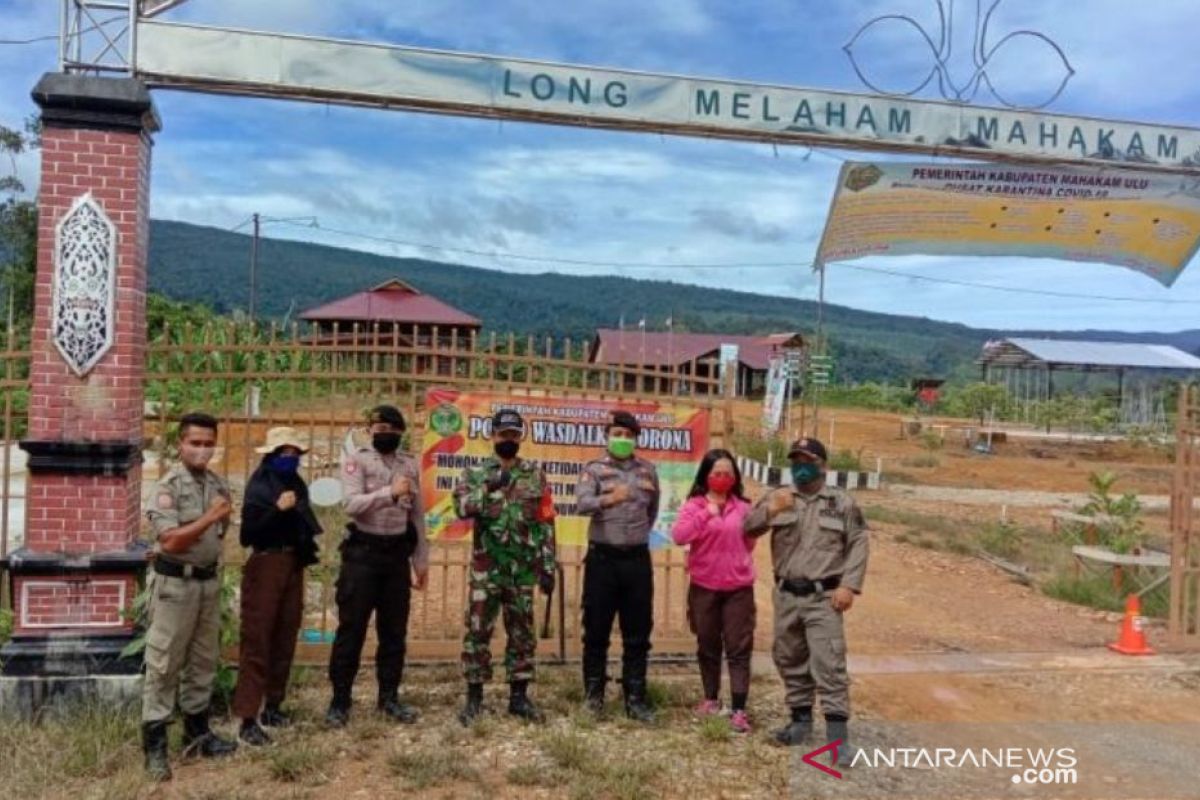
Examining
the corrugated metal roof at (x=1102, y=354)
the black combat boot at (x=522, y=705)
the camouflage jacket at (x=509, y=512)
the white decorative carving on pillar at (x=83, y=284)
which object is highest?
the corrugated metal roof at (x=1102, y=354)

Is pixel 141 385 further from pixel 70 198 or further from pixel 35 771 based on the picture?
pixel 35 771

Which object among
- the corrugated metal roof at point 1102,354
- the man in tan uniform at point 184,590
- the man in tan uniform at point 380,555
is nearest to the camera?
the man in tan uniform at point 184,590

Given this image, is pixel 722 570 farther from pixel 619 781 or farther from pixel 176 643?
pixel 176 643

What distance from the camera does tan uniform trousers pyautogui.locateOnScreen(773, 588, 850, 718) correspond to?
16.2 ft

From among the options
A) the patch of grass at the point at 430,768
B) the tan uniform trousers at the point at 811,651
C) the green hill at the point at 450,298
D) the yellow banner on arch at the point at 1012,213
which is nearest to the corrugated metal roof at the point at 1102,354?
the yellow banner on arch at the point at 1012,213

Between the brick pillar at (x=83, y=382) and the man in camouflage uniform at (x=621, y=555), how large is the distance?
8.09 ft

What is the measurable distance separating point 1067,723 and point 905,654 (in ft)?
5.12

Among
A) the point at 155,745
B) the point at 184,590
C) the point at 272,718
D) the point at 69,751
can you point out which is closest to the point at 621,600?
the point at 272,718

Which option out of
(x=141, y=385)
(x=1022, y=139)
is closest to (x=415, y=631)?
(x=141, y=385)

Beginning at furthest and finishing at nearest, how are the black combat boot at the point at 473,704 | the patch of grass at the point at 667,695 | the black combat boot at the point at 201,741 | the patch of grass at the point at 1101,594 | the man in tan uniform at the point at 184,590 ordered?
1. the patch of grass at the point at 1101,594
2. the patch of grass at the point at 667,695
3. the black combat boot at the point at 473,704
4. the black combat boot at the point at 201,741
5. the man in tan uniform at the point at 184,590

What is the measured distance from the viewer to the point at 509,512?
17.0 feet

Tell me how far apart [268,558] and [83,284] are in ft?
6.12

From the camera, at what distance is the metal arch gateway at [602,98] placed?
222 inches

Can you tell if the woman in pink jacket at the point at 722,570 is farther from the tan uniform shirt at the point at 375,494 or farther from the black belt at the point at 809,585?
the tan uniform shirt at the point at 375,494
